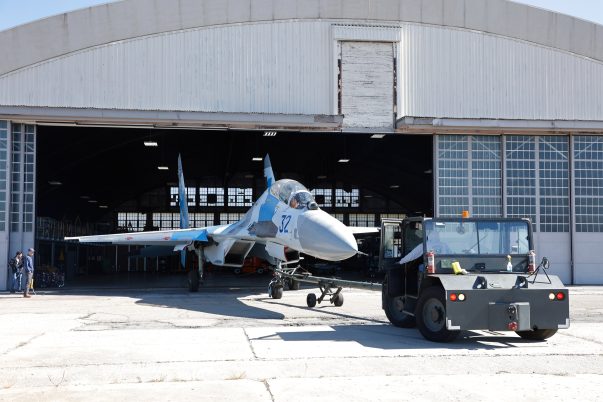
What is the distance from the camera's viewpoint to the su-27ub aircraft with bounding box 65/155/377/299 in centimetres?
1394

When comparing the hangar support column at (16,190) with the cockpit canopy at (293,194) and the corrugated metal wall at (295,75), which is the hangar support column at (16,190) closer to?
the corrugated metal wall at (295,75)

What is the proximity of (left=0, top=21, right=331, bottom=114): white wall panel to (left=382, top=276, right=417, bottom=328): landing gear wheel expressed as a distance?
39.6 feet

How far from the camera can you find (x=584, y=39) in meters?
24.3

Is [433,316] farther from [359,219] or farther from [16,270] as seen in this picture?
[359,219]

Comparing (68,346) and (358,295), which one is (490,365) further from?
(358,295)

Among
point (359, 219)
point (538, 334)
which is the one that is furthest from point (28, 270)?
point (359, 219)

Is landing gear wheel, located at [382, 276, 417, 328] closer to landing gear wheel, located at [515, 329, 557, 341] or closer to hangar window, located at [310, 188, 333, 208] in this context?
landing gear wheel, located at [515, 329, 557, 341]

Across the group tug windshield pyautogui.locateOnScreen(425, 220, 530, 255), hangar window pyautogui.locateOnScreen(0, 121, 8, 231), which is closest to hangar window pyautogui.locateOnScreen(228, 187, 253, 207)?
hangar window pyautogui.locateOnScreen(0, 121, 8, 231)

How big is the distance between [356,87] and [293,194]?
26.6ft

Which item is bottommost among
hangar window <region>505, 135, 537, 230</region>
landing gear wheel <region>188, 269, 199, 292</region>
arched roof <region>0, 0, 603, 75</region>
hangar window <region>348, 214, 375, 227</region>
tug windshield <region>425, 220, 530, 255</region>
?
landing gear wheel <region>188, 269, 199, 292</region>

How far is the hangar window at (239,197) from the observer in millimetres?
55406

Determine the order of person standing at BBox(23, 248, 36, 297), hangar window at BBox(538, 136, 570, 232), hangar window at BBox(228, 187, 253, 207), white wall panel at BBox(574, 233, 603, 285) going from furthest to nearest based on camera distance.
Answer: hangar window at BBox(228, 187, 253, 207) < hangar window at BBox(538, 136, 570, 232) < white wall panel at BBox(574, 233, 603, 285) < person standing at BBox(23, 248, 36, 297)

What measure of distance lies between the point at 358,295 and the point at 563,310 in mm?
11576

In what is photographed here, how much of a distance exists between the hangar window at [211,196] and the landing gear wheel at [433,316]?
151 ft
